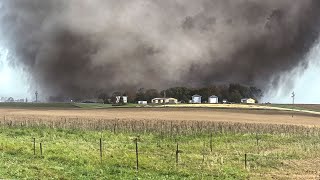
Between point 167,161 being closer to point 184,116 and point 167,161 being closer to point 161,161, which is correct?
point 161,161

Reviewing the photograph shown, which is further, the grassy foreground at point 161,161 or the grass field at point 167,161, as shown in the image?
the grass field at point 167,161

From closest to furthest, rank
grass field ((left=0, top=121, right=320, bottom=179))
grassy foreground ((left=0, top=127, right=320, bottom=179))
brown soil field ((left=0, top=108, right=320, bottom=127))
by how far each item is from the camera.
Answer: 1. grassy foreground ((left=0, top=127, right=320, bottom=179))
2. grass field ((left=0, top=121, right=320, bottom=179))
3. brown soil field ((left=0, top=108, right=320, bottom=127))

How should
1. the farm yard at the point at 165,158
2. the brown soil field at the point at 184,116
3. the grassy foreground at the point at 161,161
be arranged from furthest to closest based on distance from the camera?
the brown soil field at the point at 184,116 < the farm yard at the point at 165,158 < the grassy foreground at the point at 161,161

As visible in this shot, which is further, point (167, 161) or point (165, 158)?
point (165, 158)

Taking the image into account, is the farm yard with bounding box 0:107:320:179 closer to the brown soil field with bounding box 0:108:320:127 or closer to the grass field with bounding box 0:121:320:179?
the grass field with bounding box 0:121:320:179

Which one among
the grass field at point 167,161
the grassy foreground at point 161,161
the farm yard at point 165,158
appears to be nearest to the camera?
the grassy foreground at point 161,161

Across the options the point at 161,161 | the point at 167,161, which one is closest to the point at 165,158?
the point at 167,161

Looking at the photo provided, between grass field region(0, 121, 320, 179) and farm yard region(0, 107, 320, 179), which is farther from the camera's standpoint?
farm yard region(0, 107, 320, 179)

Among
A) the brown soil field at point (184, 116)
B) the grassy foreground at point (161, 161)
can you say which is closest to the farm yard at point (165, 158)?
the grassy foreground at point (161, 161)

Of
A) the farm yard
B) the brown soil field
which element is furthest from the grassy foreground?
the brown soil field

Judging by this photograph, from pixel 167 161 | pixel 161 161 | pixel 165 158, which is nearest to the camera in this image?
pixel 161 161

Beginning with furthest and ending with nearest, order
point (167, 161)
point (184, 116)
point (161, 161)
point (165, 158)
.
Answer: point (184, 116) < point (165, 158) < point (167, 161) < point (161, 161)

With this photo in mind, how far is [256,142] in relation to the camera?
55312 millimetres

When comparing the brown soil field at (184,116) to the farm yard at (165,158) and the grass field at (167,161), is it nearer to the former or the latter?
the farm yard at (165,158)
